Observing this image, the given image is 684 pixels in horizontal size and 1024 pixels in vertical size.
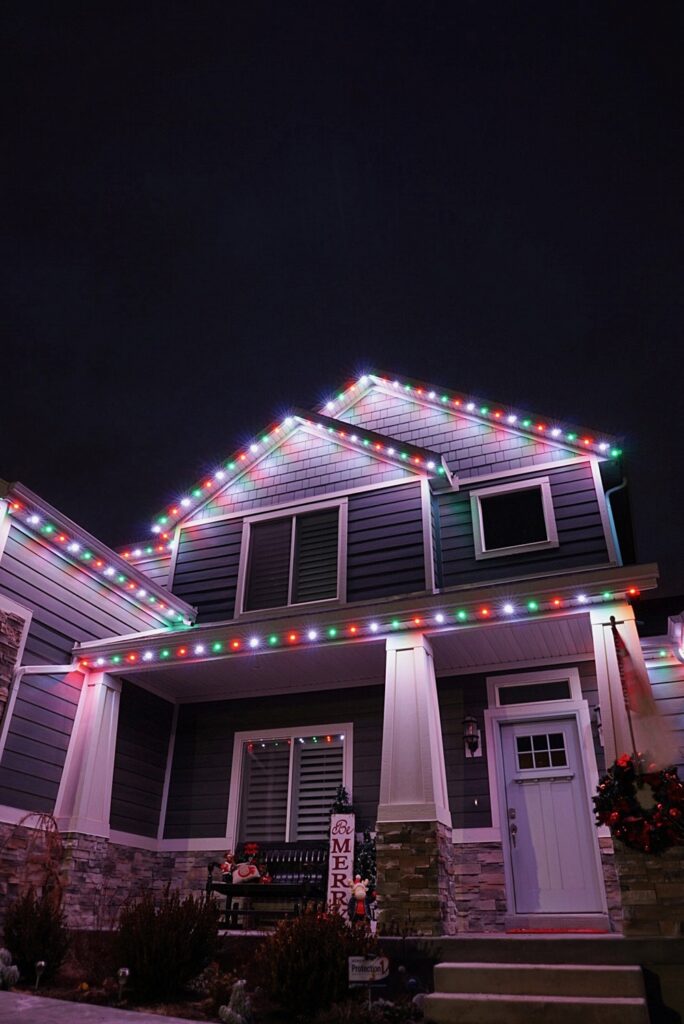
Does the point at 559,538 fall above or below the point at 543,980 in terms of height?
above

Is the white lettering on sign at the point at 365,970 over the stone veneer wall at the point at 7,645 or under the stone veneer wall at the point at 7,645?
under

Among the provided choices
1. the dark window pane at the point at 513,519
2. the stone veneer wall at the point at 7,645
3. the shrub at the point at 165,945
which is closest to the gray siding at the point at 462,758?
the dark window pane at the point at 513,519

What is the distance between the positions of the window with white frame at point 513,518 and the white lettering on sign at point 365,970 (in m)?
6.19

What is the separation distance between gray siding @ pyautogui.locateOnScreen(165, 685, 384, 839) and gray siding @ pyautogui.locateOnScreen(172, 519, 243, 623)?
5.21ft

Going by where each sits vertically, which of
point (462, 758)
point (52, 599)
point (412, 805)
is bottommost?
point (412, 805)

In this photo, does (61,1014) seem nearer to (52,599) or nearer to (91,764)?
(91,764)

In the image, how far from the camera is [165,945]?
557 centimetres

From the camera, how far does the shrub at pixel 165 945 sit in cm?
554

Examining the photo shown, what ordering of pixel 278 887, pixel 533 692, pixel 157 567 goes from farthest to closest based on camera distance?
pixel 157 567 → pixel 533 692 → pixel 278 887

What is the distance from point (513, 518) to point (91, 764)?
20.9ft

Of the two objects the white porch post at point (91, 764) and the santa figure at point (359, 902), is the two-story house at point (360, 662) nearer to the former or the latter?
the white porch post at point (91, 764)

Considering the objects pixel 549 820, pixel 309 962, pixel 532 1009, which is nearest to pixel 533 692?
pixel 549 820

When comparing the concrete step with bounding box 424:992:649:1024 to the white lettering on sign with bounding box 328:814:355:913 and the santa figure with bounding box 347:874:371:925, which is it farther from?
the white lettering on sign with bounding box 328:814:355:913

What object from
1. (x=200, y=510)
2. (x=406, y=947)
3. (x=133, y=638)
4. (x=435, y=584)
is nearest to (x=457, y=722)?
(x=435, y=584)
